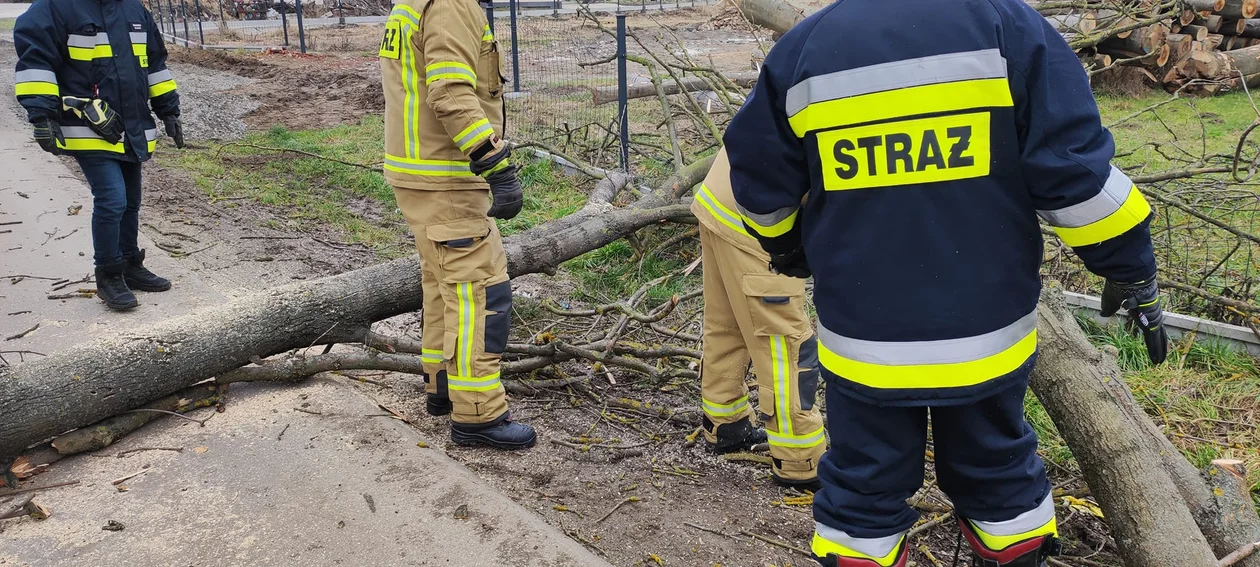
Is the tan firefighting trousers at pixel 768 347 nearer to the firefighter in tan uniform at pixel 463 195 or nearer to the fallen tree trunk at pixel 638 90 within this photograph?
the firefighter in tan uniform at pixel 463 195

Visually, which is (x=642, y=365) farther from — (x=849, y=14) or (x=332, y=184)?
(x=332, y=184)

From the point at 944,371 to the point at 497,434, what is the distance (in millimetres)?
1849

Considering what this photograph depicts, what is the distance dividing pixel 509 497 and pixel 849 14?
187 centimetres

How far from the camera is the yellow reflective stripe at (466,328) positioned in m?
3.22

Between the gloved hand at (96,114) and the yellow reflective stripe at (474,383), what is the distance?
2396 millimetres

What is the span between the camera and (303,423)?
3.33 m

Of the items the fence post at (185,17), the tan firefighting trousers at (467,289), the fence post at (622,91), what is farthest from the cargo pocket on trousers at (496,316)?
the fence post at (185,17)

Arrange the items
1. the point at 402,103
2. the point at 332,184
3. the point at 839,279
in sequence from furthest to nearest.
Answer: the point at 332,184 → the point at 402,103 → the point at 839,279

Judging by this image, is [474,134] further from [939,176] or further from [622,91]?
[622,91]

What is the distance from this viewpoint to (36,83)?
13.5 ft

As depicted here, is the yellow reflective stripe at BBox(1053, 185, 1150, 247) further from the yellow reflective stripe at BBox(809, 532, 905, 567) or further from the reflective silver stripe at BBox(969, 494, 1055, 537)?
the yellow reflective stripe at BBox(809, 532, 905, 567)

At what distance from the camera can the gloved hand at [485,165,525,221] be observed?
314cm

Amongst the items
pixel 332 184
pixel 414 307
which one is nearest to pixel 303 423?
pixel 414 307

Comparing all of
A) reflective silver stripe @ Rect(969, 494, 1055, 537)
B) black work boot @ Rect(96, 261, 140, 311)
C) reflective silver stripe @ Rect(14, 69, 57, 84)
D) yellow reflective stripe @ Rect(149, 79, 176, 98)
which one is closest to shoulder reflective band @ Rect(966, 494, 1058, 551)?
reflective silver stripe @ Rect(969, 494, 1055, 537)
